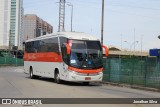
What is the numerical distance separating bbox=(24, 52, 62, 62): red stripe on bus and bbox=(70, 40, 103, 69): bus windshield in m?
1.66

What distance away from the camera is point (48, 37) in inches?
1196

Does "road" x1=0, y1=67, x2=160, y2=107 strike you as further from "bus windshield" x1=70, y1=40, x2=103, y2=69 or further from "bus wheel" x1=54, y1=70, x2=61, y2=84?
"bus wheel" x1=54, y1=70, x2=61, y2=84

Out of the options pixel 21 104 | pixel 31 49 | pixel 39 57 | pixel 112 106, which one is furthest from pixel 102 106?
pixel 31 49

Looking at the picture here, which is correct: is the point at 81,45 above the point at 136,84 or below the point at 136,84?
above

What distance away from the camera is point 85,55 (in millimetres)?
26109

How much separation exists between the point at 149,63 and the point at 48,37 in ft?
27.9

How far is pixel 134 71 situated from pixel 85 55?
3.91m

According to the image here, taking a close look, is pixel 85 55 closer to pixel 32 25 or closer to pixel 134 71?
pixel 134 71

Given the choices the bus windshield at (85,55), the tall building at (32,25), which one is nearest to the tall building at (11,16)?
the tall building at (32,25)

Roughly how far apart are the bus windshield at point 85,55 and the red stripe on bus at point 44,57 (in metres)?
1.66

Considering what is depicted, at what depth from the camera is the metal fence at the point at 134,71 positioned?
2534cm

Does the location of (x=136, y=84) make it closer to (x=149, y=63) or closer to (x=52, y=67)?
(x=149, y=63)

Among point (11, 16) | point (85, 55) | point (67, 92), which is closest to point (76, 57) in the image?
point (85, 55)

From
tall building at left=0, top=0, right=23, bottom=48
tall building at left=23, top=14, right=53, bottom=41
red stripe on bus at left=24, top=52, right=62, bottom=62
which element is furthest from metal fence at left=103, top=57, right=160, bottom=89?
tall building at left=23, top=14, right=53, bottom=41
